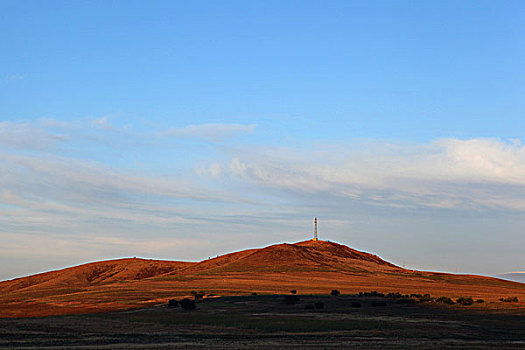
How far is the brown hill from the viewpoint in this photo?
233ft

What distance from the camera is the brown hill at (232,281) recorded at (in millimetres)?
70875

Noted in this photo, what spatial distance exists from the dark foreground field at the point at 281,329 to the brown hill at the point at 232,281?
619 inches

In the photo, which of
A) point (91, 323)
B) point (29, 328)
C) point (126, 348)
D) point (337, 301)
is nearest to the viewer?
point (126, 348)

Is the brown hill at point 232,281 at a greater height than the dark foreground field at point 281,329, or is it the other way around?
the brown hill at point 232,281

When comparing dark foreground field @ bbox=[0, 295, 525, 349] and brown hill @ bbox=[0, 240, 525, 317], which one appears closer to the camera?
dark foreground field @ bbox=[0, 295, 525, 349]

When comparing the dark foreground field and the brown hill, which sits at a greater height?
the brown hill

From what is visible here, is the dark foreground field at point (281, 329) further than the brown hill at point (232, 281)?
No

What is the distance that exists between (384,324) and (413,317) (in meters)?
6.34

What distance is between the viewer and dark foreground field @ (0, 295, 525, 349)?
29984 millimetres

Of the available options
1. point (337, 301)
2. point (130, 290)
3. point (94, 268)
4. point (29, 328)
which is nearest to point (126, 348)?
point (29, 328)

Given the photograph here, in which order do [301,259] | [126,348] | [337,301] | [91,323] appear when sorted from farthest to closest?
[301,259] < [337,301] < [91,323] < [126,348]

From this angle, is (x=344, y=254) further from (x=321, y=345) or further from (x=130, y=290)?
(x=321, y=345)

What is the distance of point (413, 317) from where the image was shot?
148 ft

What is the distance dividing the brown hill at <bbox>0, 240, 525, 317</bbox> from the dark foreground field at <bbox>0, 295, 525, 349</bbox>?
1571 cm
